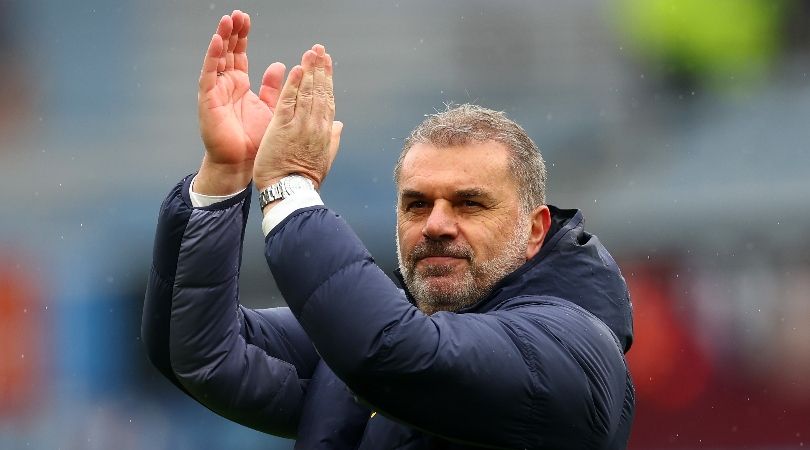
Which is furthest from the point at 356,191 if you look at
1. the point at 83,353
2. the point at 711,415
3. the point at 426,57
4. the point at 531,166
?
the point at 531,166

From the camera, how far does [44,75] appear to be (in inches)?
295

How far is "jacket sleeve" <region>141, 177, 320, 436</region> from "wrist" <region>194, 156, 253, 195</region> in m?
0.02

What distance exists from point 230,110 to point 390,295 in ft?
1.74

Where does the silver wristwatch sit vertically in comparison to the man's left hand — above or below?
below

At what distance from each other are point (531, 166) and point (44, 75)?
5.61 m

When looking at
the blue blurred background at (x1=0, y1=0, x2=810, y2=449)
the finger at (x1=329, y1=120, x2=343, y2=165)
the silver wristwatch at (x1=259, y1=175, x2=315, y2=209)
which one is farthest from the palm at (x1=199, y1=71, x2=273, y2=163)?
the blue blurred background at (x1=0, y1=0, x2=810, y2=449)

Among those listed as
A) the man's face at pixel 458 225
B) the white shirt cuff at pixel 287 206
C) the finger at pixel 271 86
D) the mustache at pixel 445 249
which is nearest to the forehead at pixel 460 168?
the man's face at pixel 458 225

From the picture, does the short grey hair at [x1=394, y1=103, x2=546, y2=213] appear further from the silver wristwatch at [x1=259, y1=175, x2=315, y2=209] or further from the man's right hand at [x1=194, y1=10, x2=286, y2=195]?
the silver wristwatch at [x1=259, y1=175, x2=315, y2=209]

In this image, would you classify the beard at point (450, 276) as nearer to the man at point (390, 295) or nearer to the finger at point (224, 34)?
the man at point (390, 295)

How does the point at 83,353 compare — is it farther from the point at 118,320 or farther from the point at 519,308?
the point at 519,308

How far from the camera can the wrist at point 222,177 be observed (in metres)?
2.25

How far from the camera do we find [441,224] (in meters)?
2.28

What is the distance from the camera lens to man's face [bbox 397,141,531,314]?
2293 millimetres

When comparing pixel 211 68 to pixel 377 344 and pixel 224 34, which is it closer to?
pixel 224 34
